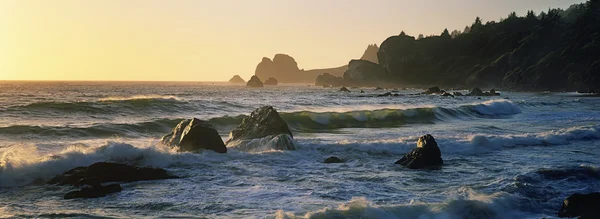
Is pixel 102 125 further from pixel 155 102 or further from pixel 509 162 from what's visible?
pixel 509 162

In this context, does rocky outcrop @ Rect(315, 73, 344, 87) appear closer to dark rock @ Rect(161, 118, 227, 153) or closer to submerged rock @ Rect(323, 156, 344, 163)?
dark rock @ Rect(161, 118, 227, 153)

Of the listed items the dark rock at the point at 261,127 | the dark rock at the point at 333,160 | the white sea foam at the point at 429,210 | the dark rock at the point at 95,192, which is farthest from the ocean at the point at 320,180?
the dark rock at the point at 261,127

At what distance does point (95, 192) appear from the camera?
971 cm

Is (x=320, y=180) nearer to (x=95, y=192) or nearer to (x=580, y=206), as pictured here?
(x=95, y=192)

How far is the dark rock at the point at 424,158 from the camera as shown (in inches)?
529

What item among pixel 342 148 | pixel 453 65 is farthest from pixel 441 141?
pixel 453 65

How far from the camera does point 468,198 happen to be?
→ 9.15m

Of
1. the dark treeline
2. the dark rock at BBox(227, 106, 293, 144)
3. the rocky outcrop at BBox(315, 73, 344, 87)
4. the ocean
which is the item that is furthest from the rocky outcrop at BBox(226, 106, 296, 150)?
the rocky outcrop at BBox(315, 73, 344, 87)

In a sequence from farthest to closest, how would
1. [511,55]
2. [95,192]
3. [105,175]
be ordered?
[511,55] → [105,175] → [95,192]

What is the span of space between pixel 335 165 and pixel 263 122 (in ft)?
16.4

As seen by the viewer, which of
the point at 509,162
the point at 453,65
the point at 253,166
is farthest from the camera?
the point at 453,65

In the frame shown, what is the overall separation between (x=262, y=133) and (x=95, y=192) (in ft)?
27.6

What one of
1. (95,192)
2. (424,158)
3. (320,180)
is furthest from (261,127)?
(95,192)

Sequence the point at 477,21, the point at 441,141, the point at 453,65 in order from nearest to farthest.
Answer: the point at 441,141 → the point at 453,65 → the point at 477,21
